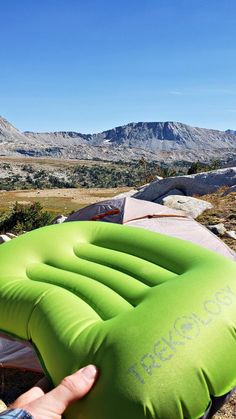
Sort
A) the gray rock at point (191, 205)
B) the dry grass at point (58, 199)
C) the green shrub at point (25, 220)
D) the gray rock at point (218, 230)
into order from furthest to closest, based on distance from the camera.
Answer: the dry grass at point (58, 199), the green shrub at point (25, 220), the gray rock at point (191, 205), the gray rock at point (218, 230)

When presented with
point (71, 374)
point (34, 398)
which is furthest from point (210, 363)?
point (34, 398)

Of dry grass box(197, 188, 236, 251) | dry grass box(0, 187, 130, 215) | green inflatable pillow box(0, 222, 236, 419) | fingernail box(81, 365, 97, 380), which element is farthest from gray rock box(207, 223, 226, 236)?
dry grass box(0, 187, 130, 215)

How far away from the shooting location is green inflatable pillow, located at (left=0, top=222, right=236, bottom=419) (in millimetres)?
3613

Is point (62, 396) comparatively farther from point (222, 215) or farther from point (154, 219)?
point (222, 215)

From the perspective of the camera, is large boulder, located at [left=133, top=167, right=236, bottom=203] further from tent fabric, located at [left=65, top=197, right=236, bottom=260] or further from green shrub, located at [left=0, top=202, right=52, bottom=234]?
tent fabric, located at [left=65, top=197, right=236, bottom=260]

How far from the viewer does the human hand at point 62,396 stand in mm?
3551

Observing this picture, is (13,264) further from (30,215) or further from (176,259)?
(30,215)

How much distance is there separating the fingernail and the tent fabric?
175 inches

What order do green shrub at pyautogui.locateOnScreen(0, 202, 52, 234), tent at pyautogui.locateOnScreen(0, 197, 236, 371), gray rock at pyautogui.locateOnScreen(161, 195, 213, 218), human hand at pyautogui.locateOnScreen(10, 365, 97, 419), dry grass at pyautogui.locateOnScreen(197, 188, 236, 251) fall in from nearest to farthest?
human hand at pyautogui.locateOnScreen(10, 365, 97, 419), tent at pyautogui.locateOnScreen(0, 197, 236, 371), dry grass at pyautogui.locateOnScreen(197, 188, 236, 251), gray rock at pyautogui.locateOnScreen(161, 195, 213, 218), green shrub at pyautogui.locateOnScreen(0, 202, 52, 234)

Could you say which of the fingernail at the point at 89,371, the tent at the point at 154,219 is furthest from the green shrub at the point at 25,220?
the fingernail at the point at 89,371

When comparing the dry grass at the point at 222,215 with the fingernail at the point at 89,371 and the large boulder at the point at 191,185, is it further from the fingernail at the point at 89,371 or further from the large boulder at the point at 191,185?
the fingernail at the point at 89,371

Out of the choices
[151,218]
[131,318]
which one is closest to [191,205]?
[151,218]

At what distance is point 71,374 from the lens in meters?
3.85

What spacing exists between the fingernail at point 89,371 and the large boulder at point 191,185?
17.4m
